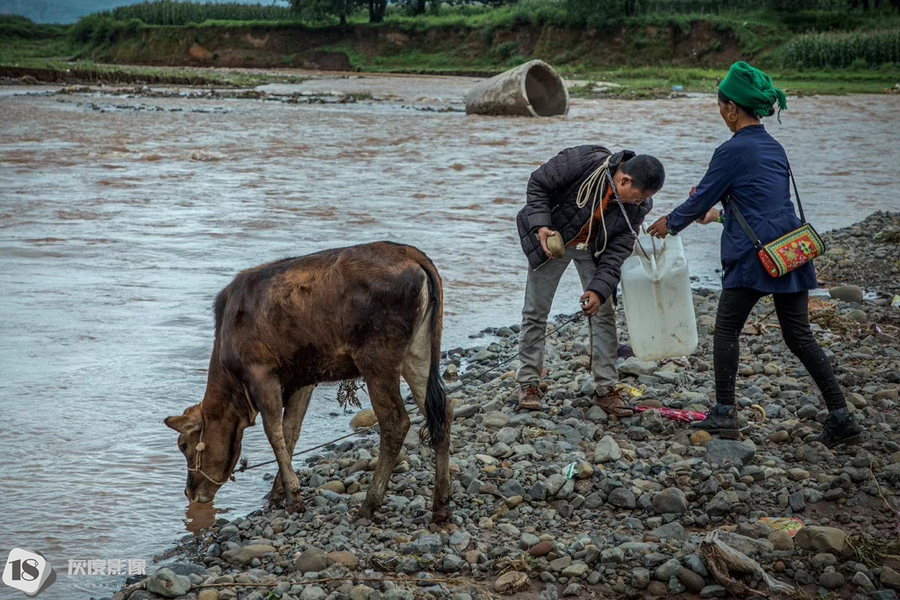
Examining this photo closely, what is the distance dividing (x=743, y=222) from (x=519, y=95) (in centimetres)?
2544

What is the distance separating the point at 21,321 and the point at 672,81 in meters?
42.3

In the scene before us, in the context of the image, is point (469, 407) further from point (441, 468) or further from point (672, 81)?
point (672, 81)

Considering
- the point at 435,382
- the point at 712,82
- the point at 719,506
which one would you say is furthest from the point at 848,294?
the point at 712,82

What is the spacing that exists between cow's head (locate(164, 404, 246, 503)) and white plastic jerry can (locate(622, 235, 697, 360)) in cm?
256

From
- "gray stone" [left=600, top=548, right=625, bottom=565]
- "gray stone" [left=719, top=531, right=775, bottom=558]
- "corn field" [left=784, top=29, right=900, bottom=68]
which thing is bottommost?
"gray stone" [left=600, top=548, right=625, bottom=565]

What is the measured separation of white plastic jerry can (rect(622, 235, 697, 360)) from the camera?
6.07 meters

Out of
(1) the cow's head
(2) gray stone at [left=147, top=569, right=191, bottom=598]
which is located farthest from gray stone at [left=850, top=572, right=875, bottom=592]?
(1) the cow's head

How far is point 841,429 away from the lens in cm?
544

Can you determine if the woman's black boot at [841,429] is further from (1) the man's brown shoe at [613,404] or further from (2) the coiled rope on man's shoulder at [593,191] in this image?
(2) the coiled rope on man's shoulder at [593,191]

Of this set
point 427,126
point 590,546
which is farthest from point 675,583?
point 427,126

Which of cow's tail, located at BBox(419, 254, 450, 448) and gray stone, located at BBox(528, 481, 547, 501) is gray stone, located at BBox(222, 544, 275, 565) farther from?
gray stone, located at BBox(528, 481, 547, 501)

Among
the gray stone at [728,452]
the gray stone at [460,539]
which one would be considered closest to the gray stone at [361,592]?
the gray stone at [460,539]

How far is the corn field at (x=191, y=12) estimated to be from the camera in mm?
80812

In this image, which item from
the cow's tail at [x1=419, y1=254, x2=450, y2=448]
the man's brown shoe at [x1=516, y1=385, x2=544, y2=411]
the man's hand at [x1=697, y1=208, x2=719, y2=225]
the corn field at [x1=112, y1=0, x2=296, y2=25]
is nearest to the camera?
the cow's tail at [x1=419, y1=254, x2=450, y2=448]
